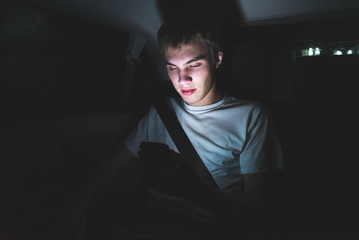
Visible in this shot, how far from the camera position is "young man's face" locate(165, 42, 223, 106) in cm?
119

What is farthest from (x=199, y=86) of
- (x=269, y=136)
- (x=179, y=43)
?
(x=269, y=136)

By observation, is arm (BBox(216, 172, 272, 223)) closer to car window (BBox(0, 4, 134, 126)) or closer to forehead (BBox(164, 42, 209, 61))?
forehead (BBox(164, 42, 209, 61))

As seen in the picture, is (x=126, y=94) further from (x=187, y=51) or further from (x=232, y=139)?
(x=232, y=139)

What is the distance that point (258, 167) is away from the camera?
112cm

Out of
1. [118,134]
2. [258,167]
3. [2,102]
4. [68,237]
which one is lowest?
[68,237]

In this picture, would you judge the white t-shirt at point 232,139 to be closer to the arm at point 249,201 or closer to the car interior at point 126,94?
the arm at point 249,201

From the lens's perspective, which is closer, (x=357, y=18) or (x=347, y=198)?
(x=347, y=198)

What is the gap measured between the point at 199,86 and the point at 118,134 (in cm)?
71

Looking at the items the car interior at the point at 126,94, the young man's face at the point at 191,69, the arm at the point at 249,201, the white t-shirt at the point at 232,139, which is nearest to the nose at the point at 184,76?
the young man's face at the point at 191,69

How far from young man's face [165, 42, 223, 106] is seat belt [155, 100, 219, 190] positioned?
0.17 meters

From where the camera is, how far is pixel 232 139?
47.8 inches

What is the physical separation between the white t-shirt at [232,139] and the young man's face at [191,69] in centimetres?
12

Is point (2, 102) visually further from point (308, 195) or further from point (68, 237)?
point (308, 195)

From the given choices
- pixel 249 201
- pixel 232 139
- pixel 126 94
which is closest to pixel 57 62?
pixel 126 94
